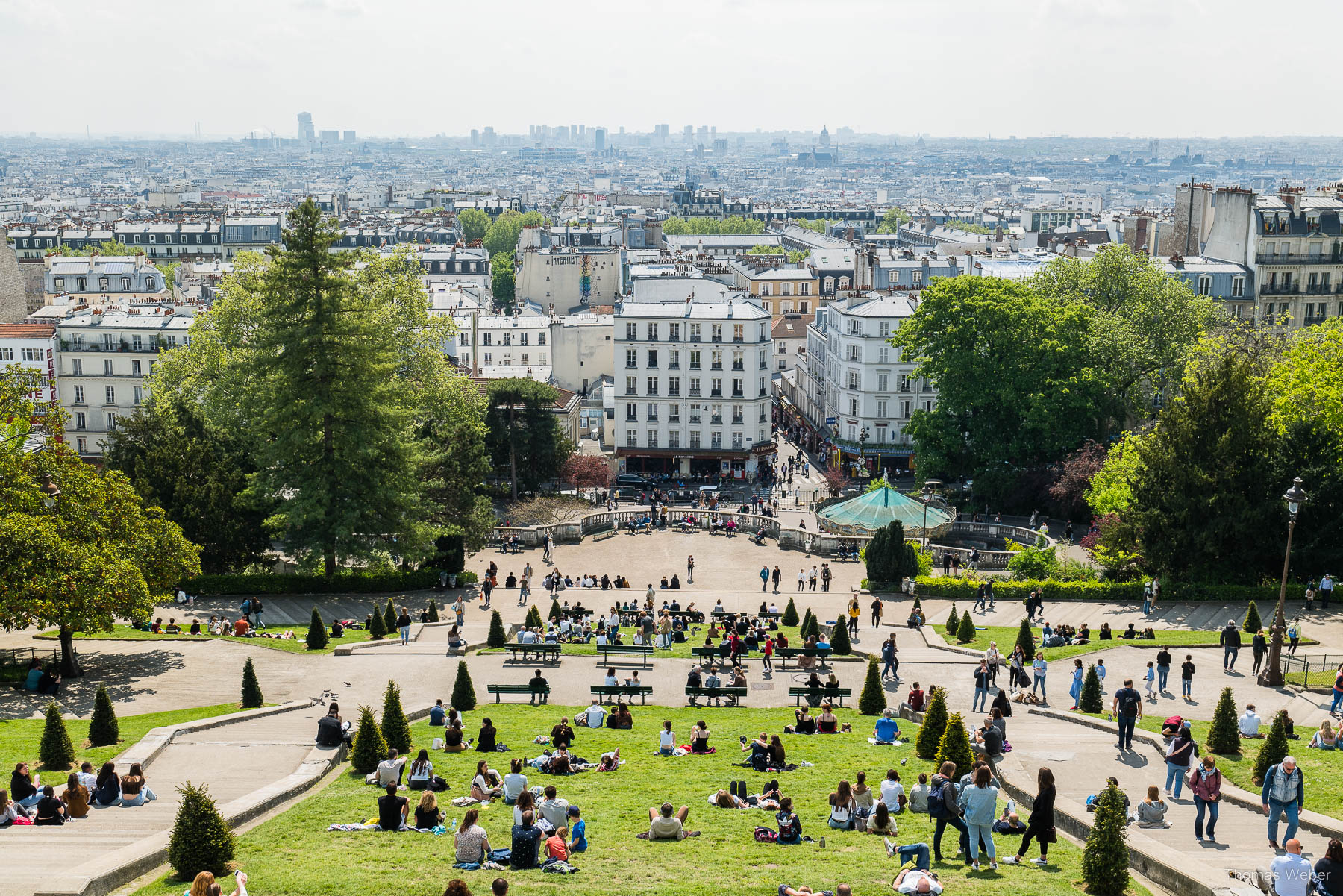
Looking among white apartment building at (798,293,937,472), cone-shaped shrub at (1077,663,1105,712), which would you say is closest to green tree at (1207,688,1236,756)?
cone-shaped shrub at (1077,663,1105,712)

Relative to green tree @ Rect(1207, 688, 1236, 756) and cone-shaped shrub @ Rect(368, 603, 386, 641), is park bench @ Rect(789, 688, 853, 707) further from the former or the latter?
cone-shaped shrub @ Rect(368, 603, 386, 641)

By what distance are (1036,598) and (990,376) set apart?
29.7 m

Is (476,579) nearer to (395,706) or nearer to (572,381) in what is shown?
(395,706)

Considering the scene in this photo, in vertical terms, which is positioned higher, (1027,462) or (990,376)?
(990,376)

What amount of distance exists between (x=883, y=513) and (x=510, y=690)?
33230 mm

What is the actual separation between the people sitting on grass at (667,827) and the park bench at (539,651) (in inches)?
662

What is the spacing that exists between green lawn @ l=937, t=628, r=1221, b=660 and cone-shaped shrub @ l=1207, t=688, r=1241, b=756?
35.4 ft

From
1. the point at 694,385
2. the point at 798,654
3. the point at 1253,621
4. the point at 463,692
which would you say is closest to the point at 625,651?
the point at 798,654

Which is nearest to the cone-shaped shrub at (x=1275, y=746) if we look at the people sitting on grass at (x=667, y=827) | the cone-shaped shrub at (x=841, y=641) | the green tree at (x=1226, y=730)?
the green tree at (x=1226, y=730)

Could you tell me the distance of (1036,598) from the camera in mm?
46094

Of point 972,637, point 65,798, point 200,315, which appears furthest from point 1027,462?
point 65,798

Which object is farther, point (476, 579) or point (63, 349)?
point (63, 349)

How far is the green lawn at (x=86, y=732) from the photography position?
28.2m

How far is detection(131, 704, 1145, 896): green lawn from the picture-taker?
64.2 ft
